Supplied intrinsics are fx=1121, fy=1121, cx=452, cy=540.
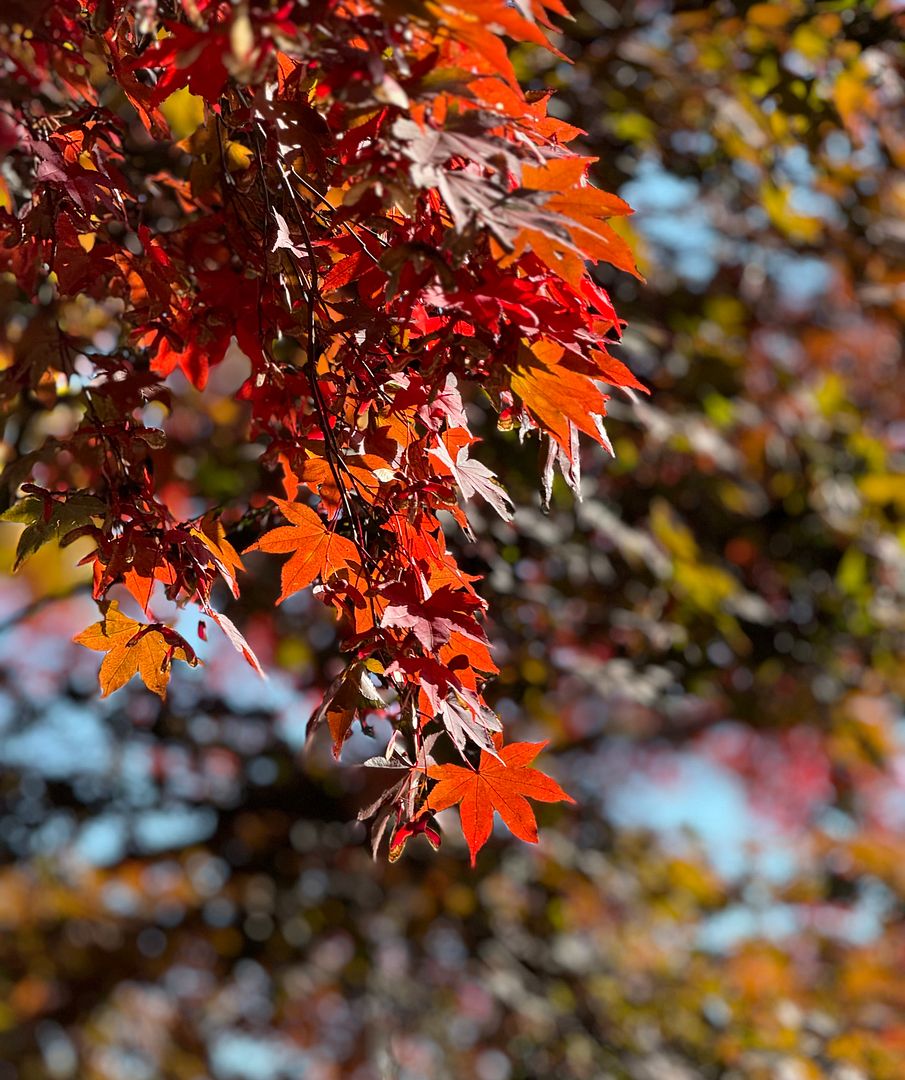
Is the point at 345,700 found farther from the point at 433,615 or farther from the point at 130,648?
the point at 130,648

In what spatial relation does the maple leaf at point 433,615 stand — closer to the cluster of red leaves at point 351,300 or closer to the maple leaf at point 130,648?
the cluster of red leaves at point 351,300

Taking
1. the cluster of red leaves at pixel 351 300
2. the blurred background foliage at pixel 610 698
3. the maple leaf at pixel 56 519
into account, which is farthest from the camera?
the blurred background foliage at pixel 610 698

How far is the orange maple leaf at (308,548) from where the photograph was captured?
1265mm

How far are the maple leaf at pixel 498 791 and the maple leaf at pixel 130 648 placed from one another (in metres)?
0.33

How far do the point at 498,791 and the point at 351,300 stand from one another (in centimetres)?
59

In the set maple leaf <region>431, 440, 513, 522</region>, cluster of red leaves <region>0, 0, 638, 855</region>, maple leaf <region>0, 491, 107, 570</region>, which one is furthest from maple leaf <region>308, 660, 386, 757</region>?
maple leaf <region>0, 491, 107, 570</region>

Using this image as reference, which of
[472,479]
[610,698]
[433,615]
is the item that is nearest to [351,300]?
[472,479]

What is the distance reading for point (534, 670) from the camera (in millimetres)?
2479

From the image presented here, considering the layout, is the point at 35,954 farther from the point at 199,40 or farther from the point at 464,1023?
the point at 199,40

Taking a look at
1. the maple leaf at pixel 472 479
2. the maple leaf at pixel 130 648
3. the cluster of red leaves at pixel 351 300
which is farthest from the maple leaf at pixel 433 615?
the maple leaf at pixel 130 648

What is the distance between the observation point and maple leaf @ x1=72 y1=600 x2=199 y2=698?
126 centimetres

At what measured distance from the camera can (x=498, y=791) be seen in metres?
1.21

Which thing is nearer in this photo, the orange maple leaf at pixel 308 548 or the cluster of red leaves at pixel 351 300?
the cluster of red leaves at pixel 351 300

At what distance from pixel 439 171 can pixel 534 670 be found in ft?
5.48
